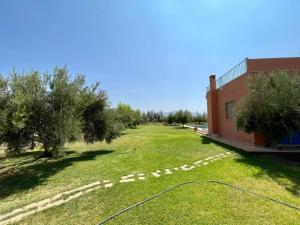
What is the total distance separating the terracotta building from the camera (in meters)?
12.6


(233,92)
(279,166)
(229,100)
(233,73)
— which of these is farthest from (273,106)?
(229,100)

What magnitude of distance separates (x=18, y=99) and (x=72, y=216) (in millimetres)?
5154

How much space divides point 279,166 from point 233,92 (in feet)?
27.7

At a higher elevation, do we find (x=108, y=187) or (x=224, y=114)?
(x=224, y=114)

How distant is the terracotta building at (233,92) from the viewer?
12.6 metres

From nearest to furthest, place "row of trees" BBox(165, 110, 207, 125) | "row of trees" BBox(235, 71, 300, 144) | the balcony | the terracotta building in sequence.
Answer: "row of trees" BBox(235, 71, 300, 144) → the terracotta building → the balcony → "row of trees" BBox(165, 110, 207, 125)

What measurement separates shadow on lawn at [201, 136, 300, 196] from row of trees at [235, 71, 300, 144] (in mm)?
1032

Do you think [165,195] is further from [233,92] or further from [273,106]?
[233,92]

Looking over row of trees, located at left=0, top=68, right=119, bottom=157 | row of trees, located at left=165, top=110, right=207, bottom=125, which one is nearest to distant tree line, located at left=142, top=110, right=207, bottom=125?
row of trees, located at left=165, top=110, right=207, bottom=125

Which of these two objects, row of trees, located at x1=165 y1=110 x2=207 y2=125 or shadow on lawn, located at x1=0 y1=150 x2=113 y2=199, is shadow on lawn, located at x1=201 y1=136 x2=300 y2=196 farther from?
row of trees, located at x1=165 y1=110 x2=207 y2=125

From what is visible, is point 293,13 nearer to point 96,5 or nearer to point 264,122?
point 264,122

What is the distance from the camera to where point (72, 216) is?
174 inches

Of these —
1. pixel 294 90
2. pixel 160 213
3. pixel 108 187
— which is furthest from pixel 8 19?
pixel 294 90

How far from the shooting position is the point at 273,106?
31.9 feet
